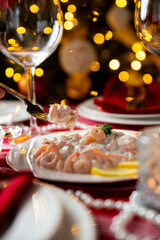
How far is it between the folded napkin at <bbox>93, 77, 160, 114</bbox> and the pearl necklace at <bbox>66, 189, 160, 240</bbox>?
70 centimetres

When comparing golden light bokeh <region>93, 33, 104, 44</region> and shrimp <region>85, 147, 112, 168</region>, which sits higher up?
shrimp <region>85, 147, 112, 168</region>

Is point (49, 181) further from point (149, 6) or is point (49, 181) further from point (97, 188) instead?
point (149, 6)

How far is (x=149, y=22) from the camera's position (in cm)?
107

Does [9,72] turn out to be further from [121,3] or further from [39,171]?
[39,171]

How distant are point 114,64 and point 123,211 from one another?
2.31 metres

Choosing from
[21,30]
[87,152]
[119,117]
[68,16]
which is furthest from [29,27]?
[68,16]

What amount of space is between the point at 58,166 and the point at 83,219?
29cm

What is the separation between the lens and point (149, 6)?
3.44ft

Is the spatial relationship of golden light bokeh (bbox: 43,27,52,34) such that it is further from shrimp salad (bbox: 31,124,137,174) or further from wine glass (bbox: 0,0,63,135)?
shrimp salad (bbox: 31,124,137,174)

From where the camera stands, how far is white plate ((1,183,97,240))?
1.42 feet

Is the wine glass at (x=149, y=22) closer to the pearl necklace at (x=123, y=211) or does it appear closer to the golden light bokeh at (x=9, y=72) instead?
the pearl necklace at (x=123, y=211)

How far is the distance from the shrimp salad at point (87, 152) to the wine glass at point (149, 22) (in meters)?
0.35

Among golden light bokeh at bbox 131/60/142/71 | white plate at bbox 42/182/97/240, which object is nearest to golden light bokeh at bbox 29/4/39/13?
white plate at bbox 42/182/97/240

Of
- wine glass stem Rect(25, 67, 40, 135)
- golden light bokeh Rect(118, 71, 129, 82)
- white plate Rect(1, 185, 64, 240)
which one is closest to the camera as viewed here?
white plate Rect(1, 185, 64, 240)
